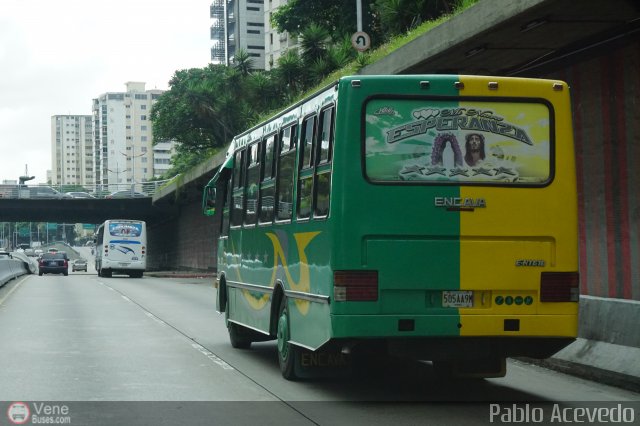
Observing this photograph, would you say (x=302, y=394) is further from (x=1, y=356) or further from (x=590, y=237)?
(x=590, y=237)

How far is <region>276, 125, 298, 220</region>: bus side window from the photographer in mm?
11492

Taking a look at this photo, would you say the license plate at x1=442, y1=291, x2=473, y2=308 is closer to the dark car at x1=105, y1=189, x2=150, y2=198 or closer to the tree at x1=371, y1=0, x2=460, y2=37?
the tree at x1=371, y1=0, x2=460, y2=37

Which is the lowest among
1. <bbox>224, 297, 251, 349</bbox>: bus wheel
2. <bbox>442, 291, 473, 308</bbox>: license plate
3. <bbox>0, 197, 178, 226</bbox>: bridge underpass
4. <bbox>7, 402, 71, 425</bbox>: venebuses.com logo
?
<bbox>7, 402, 71, 425</bbox>: venebuses.com logo

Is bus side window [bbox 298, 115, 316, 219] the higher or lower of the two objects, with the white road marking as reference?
higher

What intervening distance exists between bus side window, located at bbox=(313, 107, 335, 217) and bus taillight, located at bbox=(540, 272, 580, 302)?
205 centimetres

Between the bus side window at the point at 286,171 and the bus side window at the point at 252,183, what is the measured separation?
1.24 metres

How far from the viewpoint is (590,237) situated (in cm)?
1538

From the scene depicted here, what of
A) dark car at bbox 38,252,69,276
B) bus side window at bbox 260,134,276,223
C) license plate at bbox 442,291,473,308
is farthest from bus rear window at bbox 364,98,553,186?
dark car at bbox 38,252,69,276

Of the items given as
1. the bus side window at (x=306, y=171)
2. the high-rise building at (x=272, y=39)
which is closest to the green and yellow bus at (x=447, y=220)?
the bus side window at (x=306, y=171)

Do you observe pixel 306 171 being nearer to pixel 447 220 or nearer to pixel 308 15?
pixel 447 220

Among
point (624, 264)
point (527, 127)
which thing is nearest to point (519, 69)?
point (624, 264)

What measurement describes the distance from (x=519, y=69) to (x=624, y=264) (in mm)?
5105

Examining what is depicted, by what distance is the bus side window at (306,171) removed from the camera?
1066cm

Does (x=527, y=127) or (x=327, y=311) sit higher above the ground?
(x=527, y=127)
